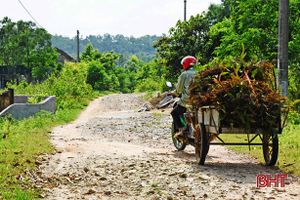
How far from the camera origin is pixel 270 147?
35.0 feet

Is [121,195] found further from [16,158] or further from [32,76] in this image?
[32,76]

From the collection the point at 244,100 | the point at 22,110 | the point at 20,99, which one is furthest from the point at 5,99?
the point at 244,100

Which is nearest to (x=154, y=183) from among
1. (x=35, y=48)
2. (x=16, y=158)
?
(x=16, y=158)

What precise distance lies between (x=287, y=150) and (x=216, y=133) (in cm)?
324

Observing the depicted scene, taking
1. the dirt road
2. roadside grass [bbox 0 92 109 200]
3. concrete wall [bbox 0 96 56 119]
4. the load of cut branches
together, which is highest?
the load of cut branches

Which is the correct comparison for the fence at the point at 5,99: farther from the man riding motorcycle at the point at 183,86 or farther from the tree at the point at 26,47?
the tree at the point at 26,47

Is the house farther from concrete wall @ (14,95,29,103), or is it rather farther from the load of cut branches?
the load of cut branches

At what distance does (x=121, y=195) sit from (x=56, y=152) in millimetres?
4497

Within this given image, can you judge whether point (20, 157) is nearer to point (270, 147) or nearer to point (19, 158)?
point (19, 158)

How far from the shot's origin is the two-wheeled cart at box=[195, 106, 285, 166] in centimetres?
933

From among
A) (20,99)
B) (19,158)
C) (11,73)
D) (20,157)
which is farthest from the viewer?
(11,73)

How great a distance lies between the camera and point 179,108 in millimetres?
11844

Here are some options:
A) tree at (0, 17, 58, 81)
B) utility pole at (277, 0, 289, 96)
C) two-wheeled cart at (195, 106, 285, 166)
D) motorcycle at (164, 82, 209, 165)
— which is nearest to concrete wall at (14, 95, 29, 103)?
utility pole at (277, 0, 289, 96)

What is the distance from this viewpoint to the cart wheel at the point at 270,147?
9.71m
